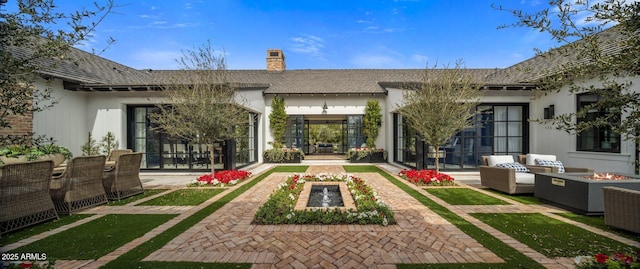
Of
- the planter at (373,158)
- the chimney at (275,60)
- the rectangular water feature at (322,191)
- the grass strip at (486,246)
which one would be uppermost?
the chimney at (275,60)

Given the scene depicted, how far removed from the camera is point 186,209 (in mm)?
5332

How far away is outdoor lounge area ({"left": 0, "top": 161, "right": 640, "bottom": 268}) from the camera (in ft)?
10.2

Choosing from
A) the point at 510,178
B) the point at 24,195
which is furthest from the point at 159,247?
the point at 510,178

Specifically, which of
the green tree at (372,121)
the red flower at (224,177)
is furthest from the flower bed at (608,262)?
the green tree at (372,121)

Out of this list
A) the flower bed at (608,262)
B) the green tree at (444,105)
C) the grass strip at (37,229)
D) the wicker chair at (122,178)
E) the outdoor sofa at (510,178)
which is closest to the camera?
the flower bed at (608,262)

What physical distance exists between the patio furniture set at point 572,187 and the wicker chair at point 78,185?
959 cm

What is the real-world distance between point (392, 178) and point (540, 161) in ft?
13.6

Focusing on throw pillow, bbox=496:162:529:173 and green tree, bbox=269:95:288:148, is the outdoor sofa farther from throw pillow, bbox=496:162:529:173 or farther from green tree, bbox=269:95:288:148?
green tree, bbox=269:95:288:148

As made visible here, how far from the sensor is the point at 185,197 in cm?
634

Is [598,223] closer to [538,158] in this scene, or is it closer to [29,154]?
[538,158]

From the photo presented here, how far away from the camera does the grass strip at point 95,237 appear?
10.9 ft

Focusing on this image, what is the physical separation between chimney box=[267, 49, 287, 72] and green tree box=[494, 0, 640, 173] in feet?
54.7

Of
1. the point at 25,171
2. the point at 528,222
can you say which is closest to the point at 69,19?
the point at 25,171

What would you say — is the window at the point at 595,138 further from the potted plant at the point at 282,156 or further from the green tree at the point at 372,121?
the potted plant at the point at 282,156
